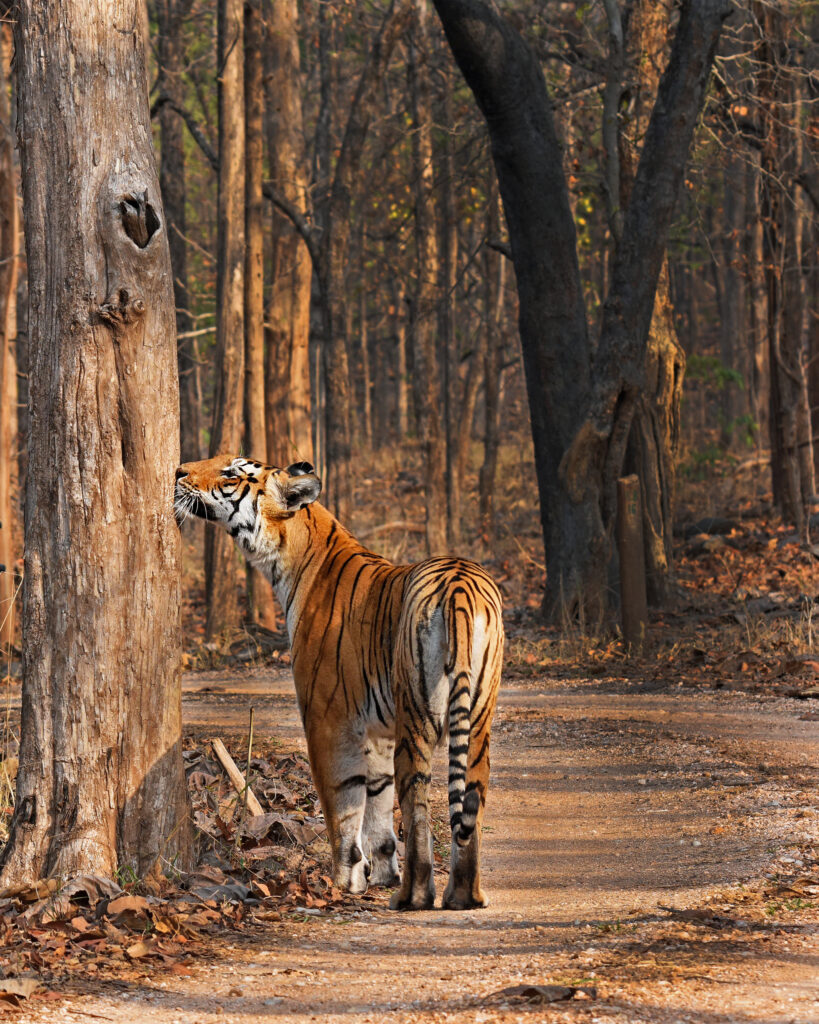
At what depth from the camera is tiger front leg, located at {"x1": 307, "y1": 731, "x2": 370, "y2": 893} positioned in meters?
5.57

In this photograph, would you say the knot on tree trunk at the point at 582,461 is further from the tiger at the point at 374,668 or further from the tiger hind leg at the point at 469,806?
the tiger hind leg at the point at 469,806

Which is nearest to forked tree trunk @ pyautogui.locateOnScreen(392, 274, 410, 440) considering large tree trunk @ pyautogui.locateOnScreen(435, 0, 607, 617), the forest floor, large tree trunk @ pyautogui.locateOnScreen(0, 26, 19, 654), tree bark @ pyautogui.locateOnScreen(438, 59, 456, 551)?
tree bark @ pyautogui.locateOnScreen(438, 59, 456, 551)

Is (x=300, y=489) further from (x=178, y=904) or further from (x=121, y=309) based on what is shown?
(x=178, y=904)

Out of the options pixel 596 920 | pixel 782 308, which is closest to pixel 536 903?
pixel 596 920

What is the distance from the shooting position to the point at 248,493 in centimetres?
605

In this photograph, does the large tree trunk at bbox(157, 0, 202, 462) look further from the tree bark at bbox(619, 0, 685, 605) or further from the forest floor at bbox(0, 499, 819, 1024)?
the forest floor at bbox(0, 499, 819, 1024)

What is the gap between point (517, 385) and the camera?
47.7 m

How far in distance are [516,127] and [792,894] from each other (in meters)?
9.63

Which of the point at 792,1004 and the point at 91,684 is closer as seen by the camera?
the point at 792,1004

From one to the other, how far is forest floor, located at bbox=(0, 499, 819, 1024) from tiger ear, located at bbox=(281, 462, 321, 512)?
1.52 meters

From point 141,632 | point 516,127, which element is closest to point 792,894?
point 141,632

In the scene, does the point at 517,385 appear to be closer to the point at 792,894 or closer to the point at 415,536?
the point at 415,536

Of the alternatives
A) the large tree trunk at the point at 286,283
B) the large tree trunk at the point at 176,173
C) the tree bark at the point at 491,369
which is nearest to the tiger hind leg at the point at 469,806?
the large tree trunk at the point at 286,283

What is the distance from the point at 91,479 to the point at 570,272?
29.1ft
